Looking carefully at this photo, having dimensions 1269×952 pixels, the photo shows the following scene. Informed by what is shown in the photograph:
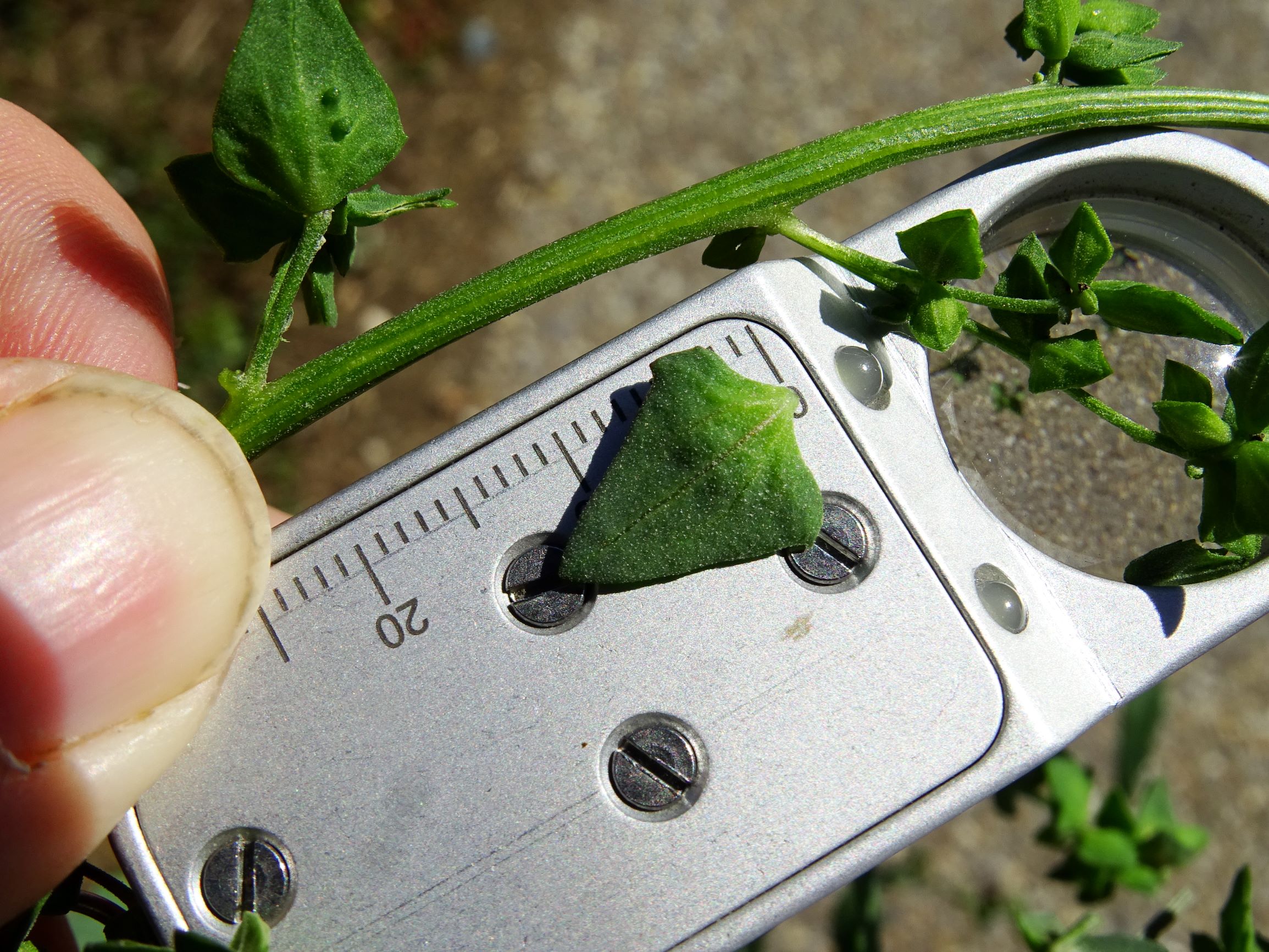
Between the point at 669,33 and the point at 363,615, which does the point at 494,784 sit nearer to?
the point at 363,615

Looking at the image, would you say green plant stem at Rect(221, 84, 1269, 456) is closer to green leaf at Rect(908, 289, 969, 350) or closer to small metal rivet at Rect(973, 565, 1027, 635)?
green leaf at Rect(908, 289, 969, 350)

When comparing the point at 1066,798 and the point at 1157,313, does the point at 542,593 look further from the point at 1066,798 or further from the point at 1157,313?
the point at 1066,798

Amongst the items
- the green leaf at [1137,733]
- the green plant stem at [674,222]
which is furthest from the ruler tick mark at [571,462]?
the green leaf at [1137,733]

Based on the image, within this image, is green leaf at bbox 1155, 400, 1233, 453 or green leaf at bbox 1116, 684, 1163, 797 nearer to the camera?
green leaf at bbox 1155, 400, 1233, 453

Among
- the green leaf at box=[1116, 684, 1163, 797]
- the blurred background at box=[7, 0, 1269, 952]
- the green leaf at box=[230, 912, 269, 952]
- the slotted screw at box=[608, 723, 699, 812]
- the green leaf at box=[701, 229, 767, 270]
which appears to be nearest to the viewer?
the green leaf at box=[230, 912, 269, 952]

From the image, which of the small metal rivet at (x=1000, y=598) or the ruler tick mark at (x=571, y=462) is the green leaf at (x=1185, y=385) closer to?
the small metal rivet at (x=1000, y=598)

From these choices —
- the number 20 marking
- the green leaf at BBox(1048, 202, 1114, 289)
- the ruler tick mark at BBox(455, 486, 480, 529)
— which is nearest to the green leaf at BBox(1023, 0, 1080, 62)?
the green leaf at BBox(1048, 202, 1114, 289)
